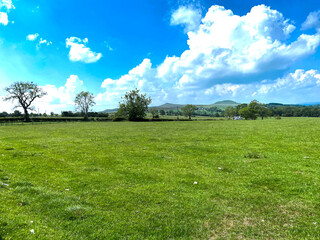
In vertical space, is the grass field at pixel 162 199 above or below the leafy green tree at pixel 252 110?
below

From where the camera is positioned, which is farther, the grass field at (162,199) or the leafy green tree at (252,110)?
the leafy green tree at (252,110)

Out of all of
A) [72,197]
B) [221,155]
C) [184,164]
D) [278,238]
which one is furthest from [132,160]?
[278,238]

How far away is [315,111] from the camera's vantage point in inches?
7323

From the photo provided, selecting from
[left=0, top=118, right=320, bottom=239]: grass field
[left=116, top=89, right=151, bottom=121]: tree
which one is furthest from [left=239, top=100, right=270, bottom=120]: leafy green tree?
[left=0, top=118, right=320, bottom=239]: grass field

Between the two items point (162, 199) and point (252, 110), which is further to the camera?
point (252, 110)

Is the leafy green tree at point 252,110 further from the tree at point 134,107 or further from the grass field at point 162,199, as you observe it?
the grass field at point 162,199

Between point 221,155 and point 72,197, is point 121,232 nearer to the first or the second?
point 72,197

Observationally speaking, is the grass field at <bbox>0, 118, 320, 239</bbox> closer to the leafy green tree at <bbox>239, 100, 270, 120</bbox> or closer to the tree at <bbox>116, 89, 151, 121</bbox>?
the tree at <bbox>116, 89, 151, 121</bbox>

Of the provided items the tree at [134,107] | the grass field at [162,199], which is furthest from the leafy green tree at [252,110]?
the grass field at [162,199]

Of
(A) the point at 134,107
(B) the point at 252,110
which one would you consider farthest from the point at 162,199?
(B) the point at 252,110

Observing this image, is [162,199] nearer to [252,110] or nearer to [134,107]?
[134,107]

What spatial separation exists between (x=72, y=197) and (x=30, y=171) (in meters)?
5.24

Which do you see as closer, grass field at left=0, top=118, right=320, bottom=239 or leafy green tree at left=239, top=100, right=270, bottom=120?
grass field at left=0, top=118, right=320, bottom=239

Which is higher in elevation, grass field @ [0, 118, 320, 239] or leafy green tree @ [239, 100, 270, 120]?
leafy green tree @ [239, 100, 270, 120]
